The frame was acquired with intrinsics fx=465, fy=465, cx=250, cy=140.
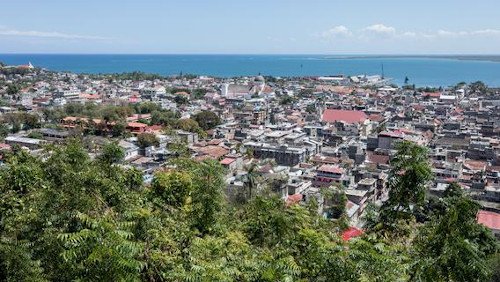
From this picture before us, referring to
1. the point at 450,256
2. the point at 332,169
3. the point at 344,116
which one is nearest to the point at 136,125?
the point at 332,169

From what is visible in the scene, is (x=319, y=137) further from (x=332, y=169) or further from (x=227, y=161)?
(x=227, y=161)

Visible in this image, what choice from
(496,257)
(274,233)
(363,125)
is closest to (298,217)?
(274,233)

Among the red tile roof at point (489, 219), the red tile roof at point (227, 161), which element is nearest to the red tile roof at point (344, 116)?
the red tile roof at point (227, 161)

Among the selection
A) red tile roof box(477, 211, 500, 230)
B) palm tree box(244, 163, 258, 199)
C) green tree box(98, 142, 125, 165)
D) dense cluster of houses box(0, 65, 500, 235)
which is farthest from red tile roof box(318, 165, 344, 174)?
green tree box(98, 142, 125, 165)

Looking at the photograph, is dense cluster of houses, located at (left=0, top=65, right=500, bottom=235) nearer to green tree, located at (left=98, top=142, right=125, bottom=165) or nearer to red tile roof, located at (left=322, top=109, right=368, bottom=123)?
red tile roof, located at (left=322, top=109, right=368, bottom=123)

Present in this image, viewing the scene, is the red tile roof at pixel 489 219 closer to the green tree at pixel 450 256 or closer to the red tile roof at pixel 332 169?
the red tile roof at pixel 332 169
